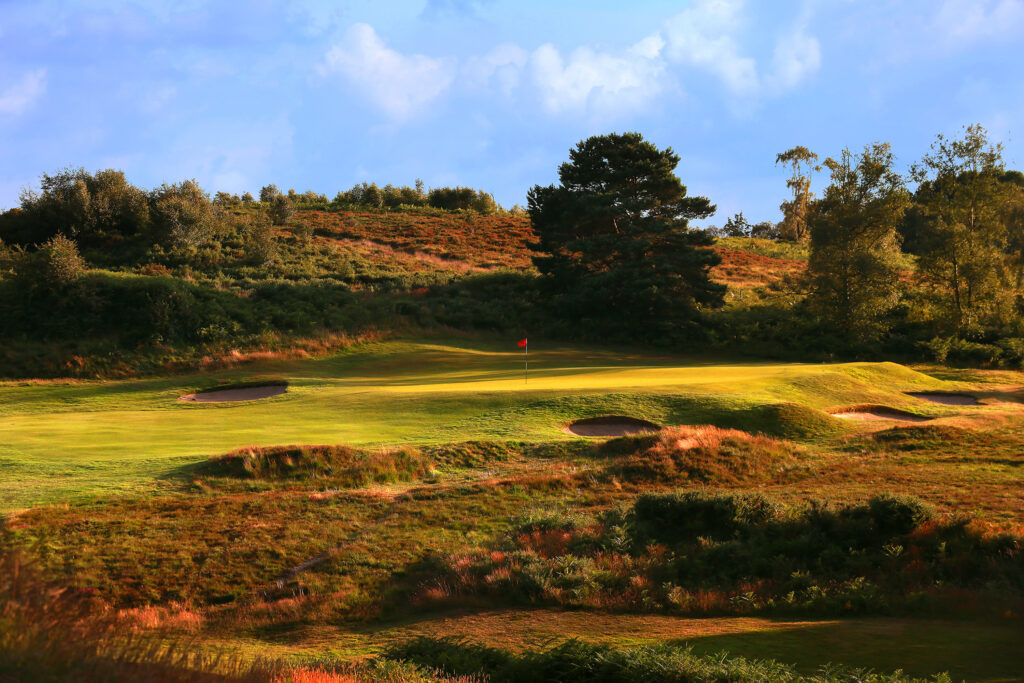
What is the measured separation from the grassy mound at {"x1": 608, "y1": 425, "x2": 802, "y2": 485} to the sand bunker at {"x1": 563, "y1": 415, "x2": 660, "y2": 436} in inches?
86.8

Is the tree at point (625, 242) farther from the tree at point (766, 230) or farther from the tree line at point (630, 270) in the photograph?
the tree at point (766, 230)

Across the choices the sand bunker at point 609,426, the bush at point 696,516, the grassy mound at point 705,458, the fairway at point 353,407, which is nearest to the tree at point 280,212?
the fairway at point 353,407

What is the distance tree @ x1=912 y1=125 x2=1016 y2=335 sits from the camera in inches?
1645

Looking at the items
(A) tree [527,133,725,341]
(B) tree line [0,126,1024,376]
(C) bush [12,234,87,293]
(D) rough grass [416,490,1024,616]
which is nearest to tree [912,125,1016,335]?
(B) tree line [0,126,1024,376]

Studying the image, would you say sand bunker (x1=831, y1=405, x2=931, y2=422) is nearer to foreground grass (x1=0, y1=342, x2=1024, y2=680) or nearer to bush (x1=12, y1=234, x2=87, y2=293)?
foreground grass (x1=0, y1=342, x2=1024, y2=680)

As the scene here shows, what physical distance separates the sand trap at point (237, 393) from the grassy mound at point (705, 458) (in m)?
15.2

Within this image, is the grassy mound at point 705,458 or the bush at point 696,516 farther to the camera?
the grassy mound at point 705,458

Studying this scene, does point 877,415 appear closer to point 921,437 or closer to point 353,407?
point 921,437

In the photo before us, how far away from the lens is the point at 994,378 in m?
34.8

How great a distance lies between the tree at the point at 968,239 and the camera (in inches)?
1645

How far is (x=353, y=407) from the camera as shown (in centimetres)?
2302

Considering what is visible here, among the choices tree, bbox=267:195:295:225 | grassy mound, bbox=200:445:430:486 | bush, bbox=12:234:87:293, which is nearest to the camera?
grassy mound, bbox=200:445:430:486

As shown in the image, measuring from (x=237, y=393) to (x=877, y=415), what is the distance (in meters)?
24.3

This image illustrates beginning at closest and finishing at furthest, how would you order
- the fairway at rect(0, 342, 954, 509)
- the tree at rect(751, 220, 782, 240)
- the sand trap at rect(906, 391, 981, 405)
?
the fairway at rect(0, 342, 954, 509) < the sand trap at rect(906, 391, 981, 405) < the tree at rect(751, 220, 782, 240)
